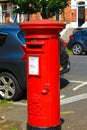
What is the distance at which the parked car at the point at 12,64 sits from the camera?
1022cm

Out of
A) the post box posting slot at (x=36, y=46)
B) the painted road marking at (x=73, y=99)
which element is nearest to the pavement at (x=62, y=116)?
the painted road marking at (x=73, y=99)

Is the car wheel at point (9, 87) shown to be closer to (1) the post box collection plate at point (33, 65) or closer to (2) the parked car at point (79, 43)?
(1) the post box collection plate at point (33, 65)

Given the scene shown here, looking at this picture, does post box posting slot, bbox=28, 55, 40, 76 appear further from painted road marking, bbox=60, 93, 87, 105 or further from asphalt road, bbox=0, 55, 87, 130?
painted road marking, bbox=60, 93, 87, 105

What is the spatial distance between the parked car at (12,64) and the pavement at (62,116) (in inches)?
14.9

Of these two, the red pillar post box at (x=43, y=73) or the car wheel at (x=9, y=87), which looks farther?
the car wheel at (x=9, y=87)

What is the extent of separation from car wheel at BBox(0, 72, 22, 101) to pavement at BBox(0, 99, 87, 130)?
0.86 feet

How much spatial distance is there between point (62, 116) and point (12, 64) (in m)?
2.27

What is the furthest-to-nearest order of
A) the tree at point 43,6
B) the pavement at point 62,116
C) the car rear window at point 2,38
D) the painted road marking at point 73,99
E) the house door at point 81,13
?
the house door at point 81,13
the tree at point 43,6
the car rear window at point 2,38
the painted road marking at point 73,99
the pavement at point 62,116

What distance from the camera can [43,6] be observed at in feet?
109

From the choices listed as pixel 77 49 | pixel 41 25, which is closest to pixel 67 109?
pixel 41 25

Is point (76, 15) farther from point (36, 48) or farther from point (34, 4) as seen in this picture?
point (36, 48)

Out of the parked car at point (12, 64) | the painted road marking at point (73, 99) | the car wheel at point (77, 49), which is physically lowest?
the car wheel at point (77, 49)

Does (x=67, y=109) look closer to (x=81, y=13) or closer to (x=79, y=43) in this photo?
(x=79, y=43)

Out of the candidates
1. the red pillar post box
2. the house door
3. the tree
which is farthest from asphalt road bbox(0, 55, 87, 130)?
the house door
